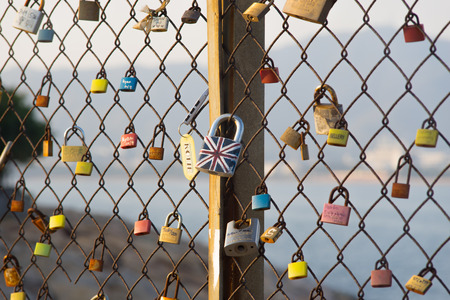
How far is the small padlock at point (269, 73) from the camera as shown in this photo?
166 cm

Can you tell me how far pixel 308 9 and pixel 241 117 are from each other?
39cm

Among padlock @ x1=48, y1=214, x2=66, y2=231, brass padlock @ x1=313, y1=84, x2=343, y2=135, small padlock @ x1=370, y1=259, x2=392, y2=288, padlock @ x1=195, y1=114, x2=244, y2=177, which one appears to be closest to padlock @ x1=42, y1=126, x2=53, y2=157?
padlock @ x1=48, y1=214, x2=66, y2=231

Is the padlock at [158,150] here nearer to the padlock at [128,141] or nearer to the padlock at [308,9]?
the padlock at [128,141]

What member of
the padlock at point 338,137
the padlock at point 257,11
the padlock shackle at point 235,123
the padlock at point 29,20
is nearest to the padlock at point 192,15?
the padlock at point 257,11

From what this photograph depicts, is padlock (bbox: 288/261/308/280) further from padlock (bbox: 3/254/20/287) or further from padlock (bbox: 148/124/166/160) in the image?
padlock (bbox: 3/254/20/287)

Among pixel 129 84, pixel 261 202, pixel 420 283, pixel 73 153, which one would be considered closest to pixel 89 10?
pixel 129 84

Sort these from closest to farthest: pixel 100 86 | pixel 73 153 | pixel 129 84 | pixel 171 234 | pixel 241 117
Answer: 1. pixel 241 117
2. pixel 171 234
3. pixel 129 84
4. pixel 100 86
5. pixel 73 153

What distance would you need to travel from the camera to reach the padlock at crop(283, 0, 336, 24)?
1.49 metres

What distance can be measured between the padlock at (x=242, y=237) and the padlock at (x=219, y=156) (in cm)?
20

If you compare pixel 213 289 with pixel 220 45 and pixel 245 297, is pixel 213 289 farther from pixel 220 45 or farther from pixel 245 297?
pixel 220 45

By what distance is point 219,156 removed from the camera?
156cm

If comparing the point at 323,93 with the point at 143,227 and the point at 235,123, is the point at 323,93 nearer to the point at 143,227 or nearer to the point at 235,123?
the point at 235,123

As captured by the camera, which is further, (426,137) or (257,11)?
(257,11)

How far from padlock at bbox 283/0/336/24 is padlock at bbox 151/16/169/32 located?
0.50 m
